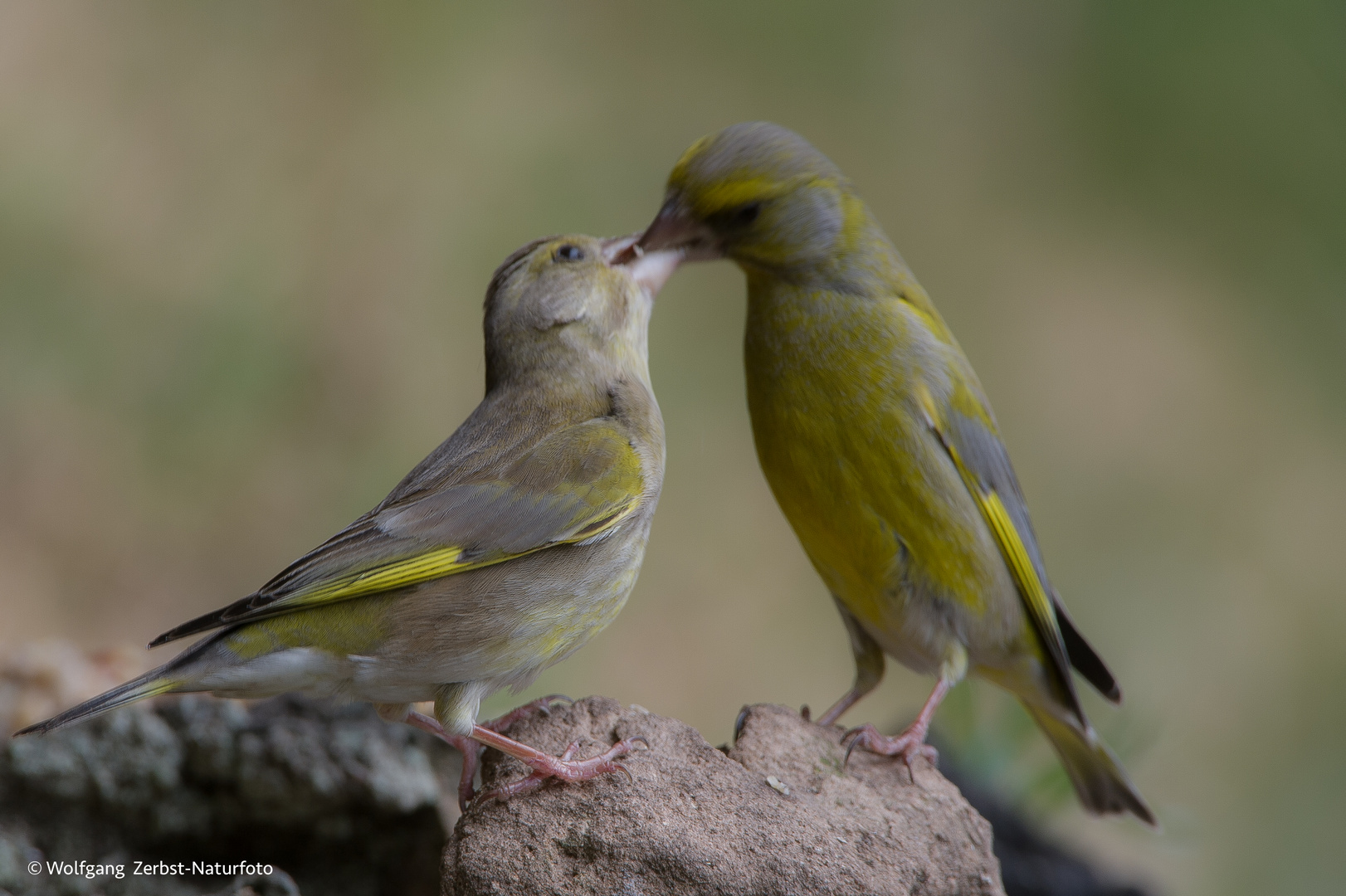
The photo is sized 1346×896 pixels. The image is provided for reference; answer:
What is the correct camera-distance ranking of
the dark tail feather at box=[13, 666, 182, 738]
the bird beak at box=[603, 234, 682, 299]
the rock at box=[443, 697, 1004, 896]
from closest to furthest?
the dark tail feather at box=[13, 666, 182, 738]
the rock at box=[443, 697, 1004, 896]
the bird beak at box=[603, 234, 682, 299]

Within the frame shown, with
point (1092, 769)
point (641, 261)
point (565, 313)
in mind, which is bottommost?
point (1092, 769)

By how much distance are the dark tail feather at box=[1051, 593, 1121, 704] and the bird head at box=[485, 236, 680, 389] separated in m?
1.56

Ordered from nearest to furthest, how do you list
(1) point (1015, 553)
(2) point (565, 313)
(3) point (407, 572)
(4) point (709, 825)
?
(4) point (709, 825) < (3) point (407, 572) < (2) point (565, 313) < (1) point (1015, 553)

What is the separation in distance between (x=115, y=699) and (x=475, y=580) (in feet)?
2.52

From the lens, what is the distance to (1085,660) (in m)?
3.51

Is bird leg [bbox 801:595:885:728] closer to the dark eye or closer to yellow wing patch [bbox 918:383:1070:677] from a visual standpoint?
yellow wing patch [bbox 918:383:1070:677]

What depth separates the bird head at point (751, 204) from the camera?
10.7 feet

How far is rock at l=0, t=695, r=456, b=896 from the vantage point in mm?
3084

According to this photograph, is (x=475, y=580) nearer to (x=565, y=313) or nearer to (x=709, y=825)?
(x=709, y=825)

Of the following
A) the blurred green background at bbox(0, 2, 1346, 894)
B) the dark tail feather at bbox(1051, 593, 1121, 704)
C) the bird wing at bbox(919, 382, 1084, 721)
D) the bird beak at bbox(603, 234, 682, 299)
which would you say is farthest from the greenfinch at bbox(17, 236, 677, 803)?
the blurred green background at bbox(0, 2, 1346, 894)

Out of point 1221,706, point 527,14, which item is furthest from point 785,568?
point 527,14

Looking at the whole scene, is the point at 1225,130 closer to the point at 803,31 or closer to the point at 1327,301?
the point at 1327,301

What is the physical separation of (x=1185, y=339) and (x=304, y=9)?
6281 millimetres

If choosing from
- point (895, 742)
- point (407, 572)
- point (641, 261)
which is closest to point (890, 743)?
point (895, 742)
